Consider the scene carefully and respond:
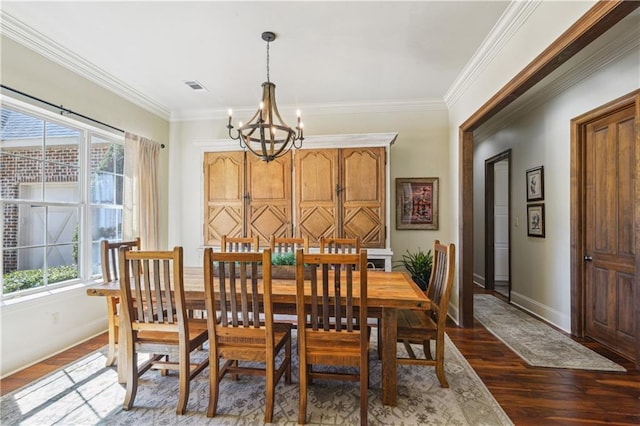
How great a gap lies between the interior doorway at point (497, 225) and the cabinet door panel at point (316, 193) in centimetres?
284

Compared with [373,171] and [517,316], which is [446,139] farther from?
[517,316]

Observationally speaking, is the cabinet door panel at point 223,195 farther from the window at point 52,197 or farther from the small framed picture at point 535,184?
the small framed picture at point 535,184

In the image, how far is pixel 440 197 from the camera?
13.4ft

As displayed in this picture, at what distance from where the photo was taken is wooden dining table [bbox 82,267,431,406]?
1.82 meters

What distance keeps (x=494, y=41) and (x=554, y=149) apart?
67.9 inches

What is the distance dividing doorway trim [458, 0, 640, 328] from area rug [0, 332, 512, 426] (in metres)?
1.29

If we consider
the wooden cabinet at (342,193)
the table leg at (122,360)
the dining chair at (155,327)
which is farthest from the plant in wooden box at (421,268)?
the table leg at (122,360)

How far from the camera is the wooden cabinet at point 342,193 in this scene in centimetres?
375

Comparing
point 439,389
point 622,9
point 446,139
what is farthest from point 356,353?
point 446,139

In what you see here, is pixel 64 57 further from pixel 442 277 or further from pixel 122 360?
pixel 442 277

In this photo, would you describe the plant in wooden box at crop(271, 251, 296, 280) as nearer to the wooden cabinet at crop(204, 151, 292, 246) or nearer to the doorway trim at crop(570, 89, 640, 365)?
the wooden cabinet at crop(204, 151, 292, 246)

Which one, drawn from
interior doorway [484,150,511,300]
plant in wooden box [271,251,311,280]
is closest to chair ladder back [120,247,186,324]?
plant in wooden box [271,251,311,280]

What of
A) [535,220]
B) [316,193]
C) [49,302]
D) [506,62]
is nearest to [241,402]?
[49,302]

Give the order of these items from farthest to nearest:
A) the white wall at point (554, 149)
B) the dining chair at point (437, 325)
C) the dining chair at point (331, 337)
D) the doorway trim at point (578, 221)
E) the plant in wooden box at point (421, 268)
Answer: the plant in wooden box at point (421, 268), the doorway trim at point (578, 221), the white wall at point (554, 149), the dining chair at point (437, 325), the dining chair at point (331, 337)
